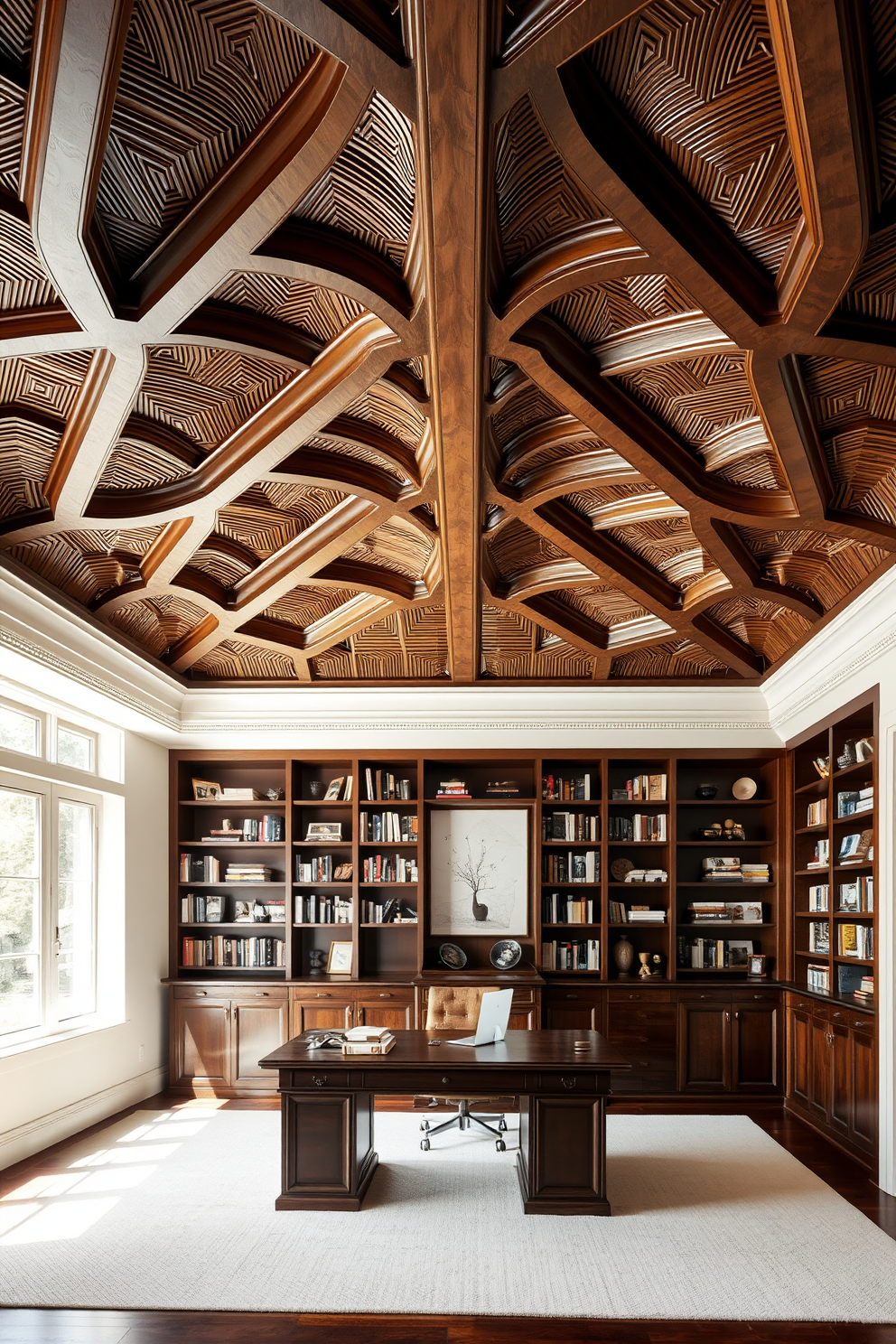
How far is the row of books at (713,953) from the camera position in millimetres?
8531

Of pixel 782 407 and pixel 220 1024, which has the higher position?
pixel 782 407

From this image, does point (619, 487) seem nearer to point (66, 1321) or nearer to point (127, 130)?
point (127, 130)

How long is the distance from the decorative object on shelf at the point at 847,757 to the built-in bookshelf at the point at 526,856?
1470 millimetres

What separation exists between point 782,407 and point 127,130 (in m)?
2.27

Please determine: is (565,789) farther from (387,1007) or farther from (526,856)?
(387,1007)

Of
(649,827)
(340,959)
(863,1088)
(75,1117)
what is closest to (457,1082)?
(863,1088)

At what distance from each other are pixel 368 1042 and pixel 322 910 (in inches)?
125

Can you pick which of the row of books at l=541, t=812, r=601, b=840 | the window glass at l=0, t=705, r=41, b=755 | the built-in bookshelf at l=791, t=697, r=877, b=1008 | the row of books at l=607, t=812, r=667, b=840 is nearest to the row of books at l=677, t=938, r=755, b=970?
the built-in bookshelf at l=791, t=697, r=877, b=1008

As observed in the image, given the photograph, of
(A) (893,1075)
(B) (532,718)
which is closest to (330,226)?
(A) (893,1075)

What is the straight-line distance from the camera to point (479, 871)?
880cm

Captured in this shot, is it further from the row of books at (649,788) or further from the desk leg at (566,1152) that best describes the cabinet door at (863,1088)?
the row of books at (649,788)

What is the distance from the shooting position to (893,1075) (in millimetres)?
5535

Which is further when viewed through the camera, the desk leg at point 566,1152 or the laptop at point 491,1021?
the laptop at point 491,1021

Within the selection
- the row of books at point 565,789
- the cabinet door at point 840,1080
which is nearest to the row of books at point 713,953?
the row of books at point 565,789
